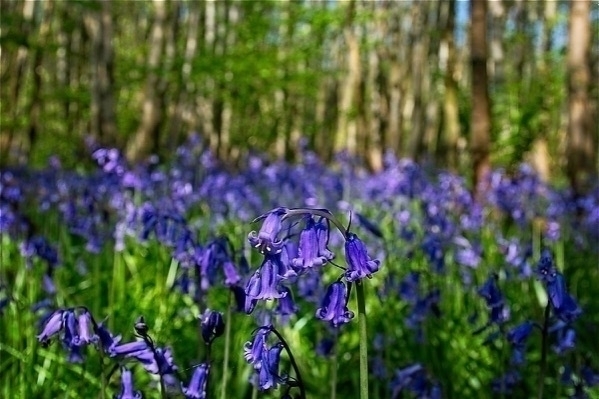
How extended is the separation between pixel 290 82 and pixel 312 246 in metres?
14.0

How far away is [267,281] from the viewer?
154 centimetres

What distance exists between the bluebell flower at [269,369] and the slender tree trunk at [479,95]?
6.50m

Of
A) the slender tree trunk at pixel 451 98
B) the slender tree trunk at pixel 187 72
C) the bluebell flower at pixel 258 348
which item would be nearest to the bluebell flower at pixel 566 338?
the bluebell flower at pixel 258 348

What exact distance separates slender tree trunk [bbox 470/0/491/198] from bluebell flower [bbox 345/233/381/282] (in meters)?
6.58

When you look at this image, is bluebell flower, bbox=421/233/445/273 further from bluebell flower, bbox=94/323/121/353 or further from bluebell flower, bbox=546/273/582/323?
bluebell flower, bbox=94/323/121/353

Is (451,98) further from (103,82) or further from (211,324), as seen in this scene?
(211,324)

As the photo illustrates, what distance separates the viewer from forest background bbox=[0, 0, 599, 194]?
8.90 metres

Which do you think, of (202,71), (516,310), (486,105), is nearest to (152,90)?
(202,71)

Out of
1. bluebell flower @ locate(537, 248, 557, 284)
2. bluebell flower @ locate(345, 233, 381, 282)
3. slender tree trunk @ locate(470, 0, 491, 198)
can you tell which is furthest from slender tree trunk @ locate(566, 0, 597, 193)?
bluebell flower @ locate(345, 233, 381, 282)

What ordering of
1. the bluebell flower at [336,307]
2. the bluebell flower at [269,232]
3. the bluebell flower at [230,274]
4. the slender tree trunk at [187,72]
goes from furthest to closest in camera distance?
the slender tree trunk at [187,72] → the bluebell flower at [230,274] → the bluebell flower at [336,307] → the bluebell flower at [269,232]

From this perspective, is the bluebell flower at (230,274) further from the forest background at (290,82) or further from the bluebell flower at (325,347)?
the forest background at (290,82)

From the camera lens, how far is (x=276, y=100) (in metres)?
25.5

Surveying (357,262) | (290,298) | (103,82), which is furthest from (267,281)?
(103,82)

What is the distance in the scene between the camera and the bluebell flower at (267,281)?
154 cm
